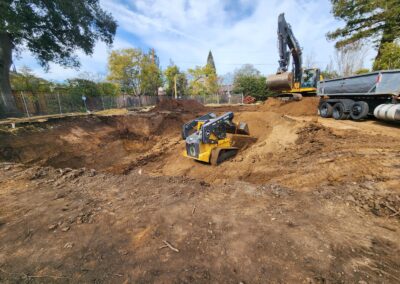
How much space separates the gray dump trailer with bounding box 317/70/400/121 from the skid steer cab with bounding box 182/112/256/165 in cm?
517

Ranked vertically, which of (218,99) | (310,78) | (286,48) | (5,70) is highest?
(286,48)

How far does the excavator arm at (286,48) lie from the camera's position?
12.5 meters

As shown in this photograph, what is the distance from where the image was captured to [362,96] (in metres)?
8.13

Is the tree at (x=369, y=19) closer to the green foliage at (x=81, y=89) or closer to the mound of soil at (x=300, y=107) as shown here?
the mound of soil at (x=300, y=107)

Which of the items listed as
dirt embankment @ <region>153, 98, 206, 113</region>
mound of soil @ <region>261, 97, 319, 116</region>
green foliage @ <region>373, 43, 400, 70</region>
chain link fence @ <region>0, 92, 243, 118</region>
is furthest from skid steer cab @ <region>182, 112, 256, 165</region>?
chain link fence @ <region>0, 92, 243, 118</region>

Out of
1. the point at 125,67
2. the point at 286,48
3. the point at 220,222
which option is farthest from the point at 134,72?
the point at 220,222

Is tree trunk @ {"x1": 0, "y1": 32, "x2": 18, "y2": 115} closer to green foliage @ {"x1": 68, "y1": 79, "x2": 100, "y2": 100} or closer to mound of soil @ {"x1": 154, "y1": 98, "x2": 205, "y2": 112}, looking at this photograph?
green foliage @ {"x1": 68, "y1": 79, "x2": 100, "y2": 100}

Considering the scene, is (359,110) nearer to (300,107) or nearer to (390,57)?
(300,107)

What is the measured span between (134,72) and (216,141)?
3048 cm

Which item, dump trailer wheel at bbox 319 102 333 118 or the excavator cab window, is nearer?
dump trailer wheel at bbox 319 102 333 118

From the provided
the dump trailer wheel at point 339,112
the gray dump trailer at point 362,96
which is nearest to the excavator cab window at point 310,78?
the gray dump trailer at point 362,96

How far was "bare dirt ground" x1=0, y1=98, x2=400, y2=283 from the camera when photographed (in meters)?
1.96

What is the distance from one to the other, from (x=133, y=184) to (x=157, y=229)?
6.03ft

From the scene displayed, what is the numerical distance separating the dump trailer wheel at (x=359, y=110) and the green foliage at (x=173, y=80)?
31.8m
